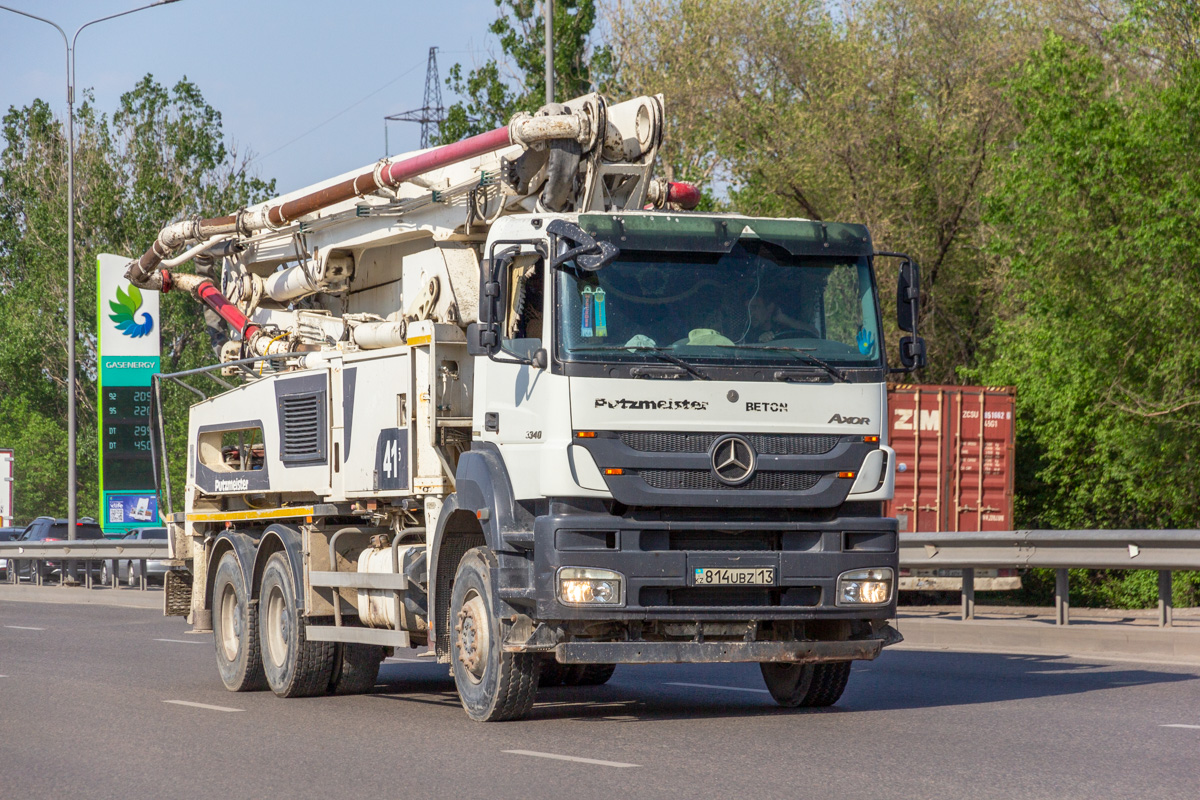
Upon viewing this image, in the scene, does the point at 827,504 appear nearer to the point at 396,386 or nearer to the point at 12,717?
the point at 396,386

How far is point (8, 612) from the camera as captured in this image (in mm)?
26547

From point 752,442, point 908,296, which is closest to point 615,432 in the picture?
point 752,442

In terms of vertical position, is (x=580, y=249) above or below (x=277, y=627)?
above

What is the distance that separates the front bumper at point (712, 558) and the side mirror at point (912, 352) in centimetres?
117

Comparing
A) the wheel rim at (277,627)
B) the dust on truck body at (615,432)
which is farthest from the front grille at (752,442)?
the wheel rim at (277,627)

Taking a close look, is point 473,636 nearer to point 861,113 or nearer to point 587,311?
point 587,311

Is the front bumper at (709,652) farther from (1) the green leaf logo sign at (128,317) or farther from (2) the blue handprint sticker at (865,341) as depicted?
(1) the green leaf logo sign at (128,317)

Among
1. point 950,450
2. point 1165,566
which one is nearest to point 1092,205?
point 950,450

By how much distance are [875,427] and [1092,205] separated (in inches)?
632

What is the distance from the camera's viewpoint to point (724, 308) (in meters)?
10.1

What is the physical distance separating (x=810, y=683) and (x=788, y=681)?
258mm

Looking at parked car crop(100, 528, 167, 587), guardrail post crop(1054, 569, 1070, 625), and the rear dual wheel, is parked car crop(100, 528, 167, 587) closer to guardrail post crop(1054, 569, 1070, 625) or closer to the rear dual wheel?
guardrail post crop(1054, 569, 1070, 625)

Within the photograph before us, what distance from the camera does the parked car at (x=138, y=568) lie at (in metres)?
30.9

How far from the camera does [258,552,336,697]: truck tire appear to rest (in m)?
12.8
